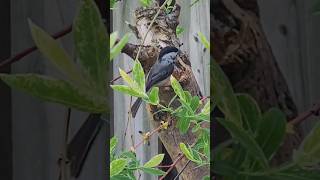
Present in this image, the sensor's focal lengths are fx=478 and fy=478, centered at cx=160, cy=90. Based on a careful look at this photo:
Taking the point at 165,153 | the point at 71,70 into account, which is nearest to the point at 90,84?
the point at 71,70

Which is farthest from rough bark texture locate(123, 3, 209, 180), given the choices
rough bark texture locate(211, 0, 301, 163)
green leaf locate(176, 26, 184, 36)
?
rough bark texture locate(211, 0, 301, 163)

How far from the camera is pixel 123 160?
59.9 inches

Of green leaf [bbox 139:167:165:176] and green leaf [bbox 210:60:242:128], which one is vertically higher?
green leaf [bbox 210:60:242:128]

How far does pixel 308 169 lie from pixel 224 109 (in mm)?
125

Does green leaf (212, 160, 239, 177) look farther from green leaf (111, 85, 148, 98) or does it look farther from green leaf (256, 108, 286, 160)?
green leaf (111, 85, 148, 98)

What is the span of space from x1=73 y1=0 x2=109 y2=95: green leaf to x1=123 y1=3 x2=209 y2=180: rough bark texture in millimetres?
1056

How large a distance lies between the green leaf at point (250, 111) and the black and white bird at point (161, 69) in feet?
3.49

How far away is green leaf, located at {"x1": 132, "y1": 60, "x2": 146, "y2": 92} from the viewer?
1.59 meters

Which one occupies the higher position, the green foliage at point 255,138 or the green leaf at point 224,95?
the green leaf at point 224,95

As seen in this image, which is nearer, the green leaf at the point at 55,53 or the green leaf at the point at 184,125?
the green leaf at the point at 55,53

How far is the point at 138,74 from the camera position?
1.61 m

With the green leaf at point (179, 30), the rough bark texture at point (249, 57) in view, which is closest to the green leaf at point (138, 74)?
the green leaf at point (179, 30)

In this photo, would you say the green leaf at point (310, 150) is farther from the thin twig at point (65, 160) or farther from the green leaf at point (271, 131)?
the thin twig at point (65, 160)

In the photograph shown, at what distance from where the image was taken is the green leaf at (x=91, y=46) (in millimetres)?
558
